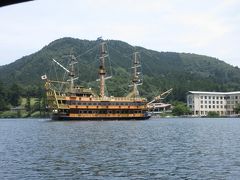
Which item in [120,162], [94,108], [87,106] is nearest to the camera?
[120,162]

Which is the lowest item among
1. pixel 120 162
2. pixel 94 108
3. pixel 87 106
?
pixel 120 162

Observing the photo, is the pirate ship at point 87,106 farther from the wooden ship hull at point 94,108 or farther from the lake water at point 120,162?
the lake water at point 120,162

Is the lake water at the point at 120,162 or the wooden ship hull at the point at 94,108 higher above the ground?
the wooden ship hull at the point at 94,108

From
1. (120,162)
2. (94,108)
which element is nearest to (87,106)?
(94,108)

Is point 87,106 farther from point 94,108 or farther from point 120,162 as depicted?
point 120,162

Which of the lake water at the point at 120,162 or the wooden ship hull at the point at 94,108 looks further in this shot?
the wooden ship hull at the point at 94,108

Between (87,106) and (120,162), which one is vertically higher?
(87,106)

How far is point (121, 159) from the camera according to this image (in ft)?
117

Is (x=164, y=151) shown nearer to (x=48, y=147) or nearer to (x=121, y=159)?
(x=121, y=159)

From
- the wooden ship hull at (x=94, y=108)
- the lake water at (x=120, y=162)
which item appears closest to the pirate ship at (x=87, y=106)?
the wooden ship hull at (x=94, y=108)

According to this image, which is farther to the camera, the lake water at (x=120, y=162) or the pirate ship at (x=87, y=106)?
the pirate ship at (x=87, y=106)

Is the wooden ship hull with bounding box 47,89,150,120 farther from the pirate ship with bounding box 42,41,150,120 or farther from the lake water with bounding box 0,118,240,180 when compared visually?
the lake water with bounding box 0,118,240,180

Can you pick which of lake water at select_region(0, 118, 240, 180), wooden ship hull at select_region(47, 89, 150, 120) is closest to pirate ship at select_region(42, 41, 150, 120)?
wooden ship hull at select_region(47, 89, 150, 120)

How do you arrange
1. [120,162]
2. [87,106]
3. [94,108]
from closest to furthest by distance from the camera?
[120,162]
[87,106]
[94,108]
